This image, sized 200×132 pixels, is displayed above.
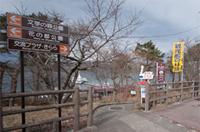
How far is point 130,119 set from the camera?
475cm

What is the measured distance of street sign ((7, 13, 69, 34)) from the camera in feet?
10.5

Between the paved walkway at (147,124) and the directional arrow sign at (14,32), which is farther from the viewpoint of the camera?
the paved walkway at (147,124)

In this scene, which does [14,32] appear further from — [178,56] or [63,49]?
[178,56]

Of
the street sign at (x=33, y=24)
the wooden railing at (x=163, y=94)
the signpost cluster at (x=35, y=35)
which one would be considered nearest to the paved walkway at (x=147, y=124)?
the wooden railing at (x=163, y=94)

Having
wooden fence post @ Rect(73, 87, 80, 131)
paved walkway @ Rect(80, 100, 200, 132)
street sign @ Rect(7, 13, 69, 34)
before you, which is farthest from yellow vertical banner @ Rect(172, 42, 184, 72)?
wooden fence post @ Rect(73, 87, 80, 131)

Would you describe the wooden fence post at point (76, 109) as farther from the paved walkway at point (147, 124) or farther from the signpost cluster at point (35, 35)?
the signpost cluster at point (35, 35)

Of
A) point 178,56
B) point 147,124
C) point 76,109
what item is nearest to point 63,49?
point 76,109

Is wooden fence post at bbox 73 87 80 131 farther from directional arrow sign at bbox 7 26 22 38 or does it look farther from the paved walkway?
directional arrow sign at bbox 7 26 22 38

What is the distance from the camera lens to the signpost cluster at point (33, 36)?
3.18 metres

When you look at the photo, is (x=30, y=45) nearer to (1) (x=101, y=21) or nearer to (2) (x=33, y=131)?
(2) (x=33, y=131)

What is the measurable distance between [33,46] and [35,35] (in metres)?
0.30

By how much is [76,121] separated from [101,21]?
4609 millimetres

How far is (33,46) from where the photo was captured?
3.46m

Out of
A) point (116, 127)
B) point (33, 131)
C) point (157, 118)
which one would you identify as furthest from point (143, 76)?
point (33, 131)
